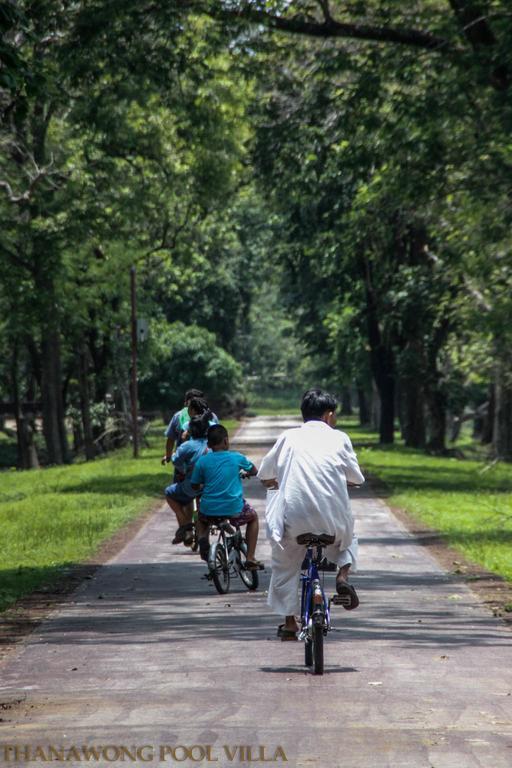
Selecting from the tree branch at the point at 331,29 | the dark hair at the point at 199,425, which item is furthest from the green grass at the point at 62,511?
the tree branch at the point at 331,29

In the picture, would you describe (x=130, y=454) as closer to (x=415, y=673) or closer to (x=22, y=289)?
(x=22, y=289)

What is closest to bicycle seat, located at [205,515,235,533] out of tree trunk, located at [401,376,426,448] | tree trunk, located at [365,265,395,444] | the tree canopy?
the tree canopy

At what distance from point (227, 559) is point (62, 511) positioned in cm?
1047

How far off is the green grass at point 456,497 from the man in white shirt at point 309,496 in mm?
5722

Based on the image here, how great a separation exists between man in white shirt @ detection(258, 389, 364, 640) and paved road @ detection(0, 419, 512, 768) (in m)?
0.51

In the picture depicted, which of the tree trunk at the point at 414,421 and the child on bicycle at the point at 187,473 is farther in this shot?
the tree trunk at the point at 414,421

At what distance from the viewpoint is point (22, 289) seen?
3819cm

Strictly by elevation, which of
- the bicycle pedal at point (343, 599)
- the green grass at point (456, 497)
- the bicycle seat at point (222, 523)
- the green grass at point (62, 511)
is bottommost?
the green grass at point (456, 497)

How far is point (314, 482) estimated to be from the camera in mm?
9750

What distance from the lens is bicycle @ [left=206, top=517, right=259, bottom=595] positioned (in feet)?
45.6

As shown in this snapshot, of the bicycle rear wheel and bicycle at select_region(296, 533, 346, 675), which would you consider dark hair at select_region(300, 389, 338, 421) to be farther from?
the bicycle rear wheel

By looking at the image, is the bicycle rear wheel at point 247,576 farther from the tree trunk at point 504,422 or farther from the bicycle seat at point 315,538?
the tree trunk at point 504,422

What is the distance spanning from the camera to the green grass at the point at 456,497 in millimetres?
18828

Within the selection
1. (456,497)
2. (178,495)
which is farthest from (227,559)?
(456,497)
